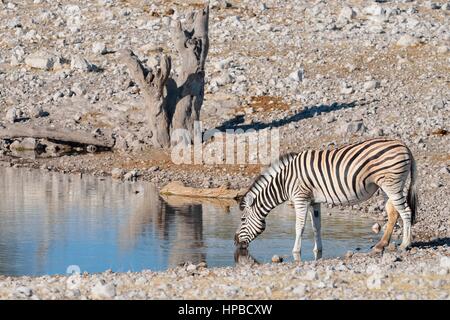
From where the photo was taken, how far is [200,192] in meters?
21.7

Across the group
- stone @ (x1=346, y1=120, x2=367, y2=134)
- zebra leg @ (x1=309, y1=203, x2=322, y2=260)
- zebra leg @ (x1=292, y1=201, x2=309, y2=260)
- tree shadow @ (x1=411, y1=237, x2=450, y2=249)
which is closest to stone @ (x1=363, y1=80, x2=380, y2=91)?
stone @ (x1=346, y1=120, x2=367, y2=134)

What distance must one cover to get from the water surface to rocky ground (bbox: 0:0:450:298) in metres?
1.27

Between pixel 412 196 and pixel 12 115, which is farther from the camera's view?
pixel 12 115

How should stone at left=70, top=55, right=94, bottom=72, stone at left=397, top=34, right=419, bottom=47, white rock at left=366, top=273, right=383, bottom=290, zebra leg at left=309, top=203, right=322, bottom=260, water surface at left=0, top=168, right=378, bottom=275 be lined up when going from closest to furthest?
white rock at left=366, top=273, right=383, bottom=290 → water surface at left=0, top=168, right=378, bottom=275 → zebra leg at left=309, top=203, right=322, bottom=260 → stone at left=70, top=55, right=94, bottom=72 → stone at left=397, top=34, right=419, bottom=47

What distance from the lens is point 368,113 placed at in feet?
86.7

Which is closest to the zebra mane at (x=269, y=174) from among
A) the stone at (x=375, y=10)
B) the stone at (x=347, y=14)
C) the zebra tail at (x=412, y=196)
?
the zebra tail at (x=412, y=196)

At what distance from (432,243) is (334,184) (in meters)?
1.69

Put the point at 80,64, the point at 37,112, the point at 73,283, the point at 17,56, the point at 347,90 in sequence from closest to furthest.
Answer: the point at 73,283, the point at 37,112, the point at 347,90, the point at 80,64, the point at 17,56

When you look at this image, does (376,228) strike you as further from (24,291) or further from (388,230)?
(24,291)

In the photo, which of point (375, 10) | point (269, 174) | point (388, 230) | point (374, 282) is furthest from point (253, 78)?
point (374, 282)

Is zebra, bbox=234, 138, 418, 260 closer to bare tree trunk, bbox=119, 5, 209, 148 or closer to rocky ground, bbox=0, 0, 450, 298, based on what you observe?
rocky ground, bbox=0, 0, 450, 298

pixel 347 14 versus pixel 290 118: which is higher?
pixel 347 14

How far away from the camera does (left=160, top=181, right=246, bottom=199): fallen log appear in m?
21.6
